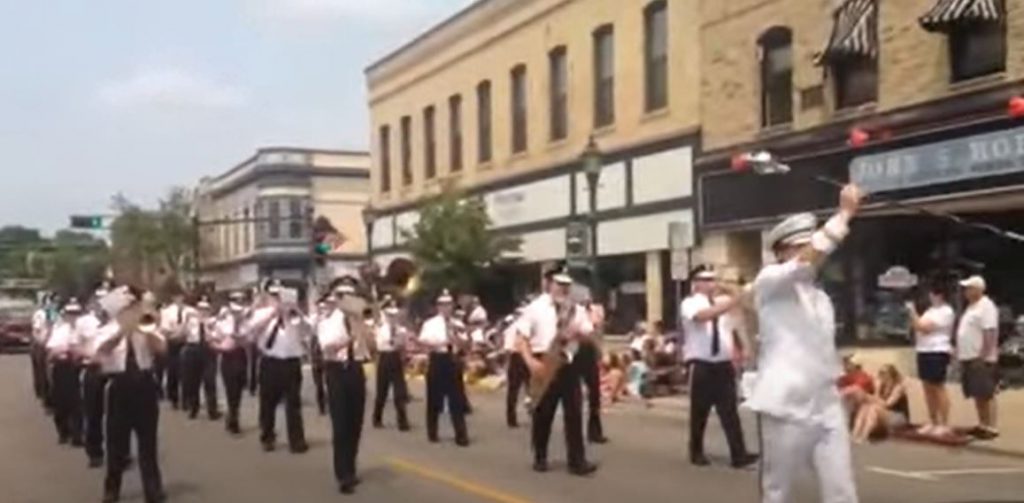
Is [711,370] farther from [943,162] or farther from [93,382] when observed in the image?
[943,162]

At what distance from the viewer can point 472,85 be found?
147ft

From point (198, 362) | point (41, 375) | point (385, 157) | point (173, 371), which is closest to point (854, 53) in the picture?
point (198, 362)

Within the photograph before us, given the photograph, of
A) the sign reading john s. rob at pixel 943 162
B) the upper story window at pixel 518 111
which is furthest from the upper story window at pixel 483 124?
the sign reading john s. rob at pixel 943 162

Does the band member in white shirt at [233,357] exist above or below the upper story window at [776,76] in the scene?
below

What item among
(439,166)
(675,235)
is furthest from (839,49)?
(439,166)

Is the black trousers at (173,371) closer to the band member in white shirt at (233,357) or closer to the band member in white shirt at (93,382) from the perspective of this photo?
the band member in white shirt at (233,357)

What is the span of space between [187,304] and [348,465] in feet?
35.6

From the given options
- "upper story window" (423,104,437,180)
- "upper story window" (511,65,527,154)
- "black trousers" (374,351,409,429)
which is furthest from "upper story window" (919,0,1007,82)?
"upper story window" (423,104,437,180)

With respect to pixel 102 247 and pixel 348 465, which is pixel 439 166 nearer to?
A: pixel 348 465

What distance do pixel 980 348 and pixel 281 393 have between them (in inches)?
283

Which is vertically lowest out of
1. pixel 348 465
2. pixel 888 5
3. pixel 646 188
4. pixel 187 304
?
pixel 348 465

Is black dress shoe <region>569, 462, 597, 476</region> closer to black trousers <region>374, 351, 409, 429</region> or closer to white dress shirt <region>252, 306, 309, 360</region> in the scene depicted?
white dress shirt <region>252, 306, 309, 360</region>

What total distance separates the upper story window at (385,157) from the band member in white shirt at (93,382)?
3546cm

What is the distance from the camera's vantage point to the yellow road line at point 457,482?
42.9ft
